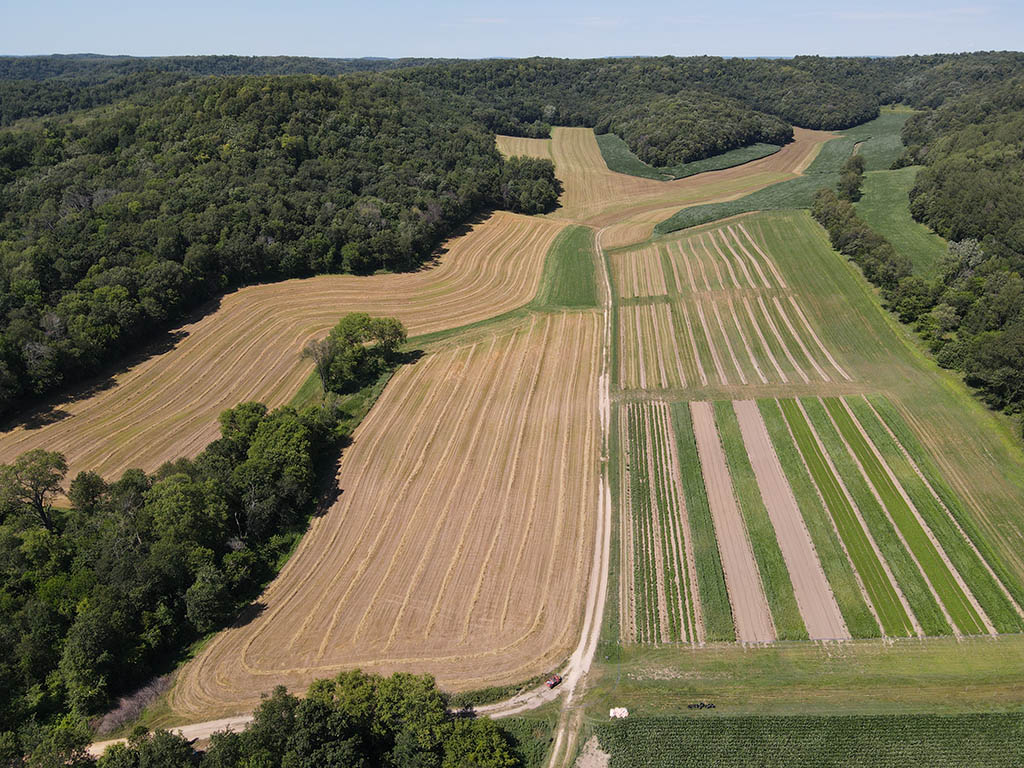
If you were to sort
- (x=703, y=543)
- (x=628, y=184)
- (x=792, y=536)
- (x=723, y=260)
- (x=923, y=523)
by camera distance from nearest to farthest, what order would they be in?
1. (x=703, y=543)
2. (x=792, y=536)
3. (x=923, y=523)
4. (x=723, y=260)
5. (x=628, y=184)

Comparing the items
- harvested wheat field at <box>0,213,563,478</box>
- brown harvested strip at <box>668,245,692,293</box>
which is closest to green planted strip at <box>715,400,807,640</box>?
brown harvested strip at <box>668,245,692,293</box>

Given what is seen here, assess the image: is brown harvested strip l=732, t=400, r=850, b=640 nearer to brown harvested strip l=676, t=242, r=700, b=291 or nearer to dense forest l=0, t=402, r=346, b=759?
brown harvested strip l=676, t=242, r=700, b=291

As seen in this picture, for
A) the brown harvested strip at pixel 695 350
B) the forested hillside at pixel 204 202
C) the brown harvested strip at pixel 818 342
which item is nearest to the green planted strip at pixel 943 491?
the brown harvested strip at pixel 818 342

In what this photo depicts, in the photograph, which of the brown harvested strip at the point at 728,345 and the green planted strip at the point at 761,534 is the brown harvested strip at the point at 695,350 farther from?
the green planted strip at the point at 761,534

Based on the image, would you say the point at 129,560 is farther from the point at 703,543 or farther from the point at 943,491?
the point at 943,491

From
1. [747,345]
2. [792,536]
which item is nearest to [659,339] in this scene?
[747,345]

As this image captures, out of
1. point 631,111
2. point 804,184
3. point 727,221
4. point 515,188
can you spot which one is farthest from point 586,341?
point 631,111
